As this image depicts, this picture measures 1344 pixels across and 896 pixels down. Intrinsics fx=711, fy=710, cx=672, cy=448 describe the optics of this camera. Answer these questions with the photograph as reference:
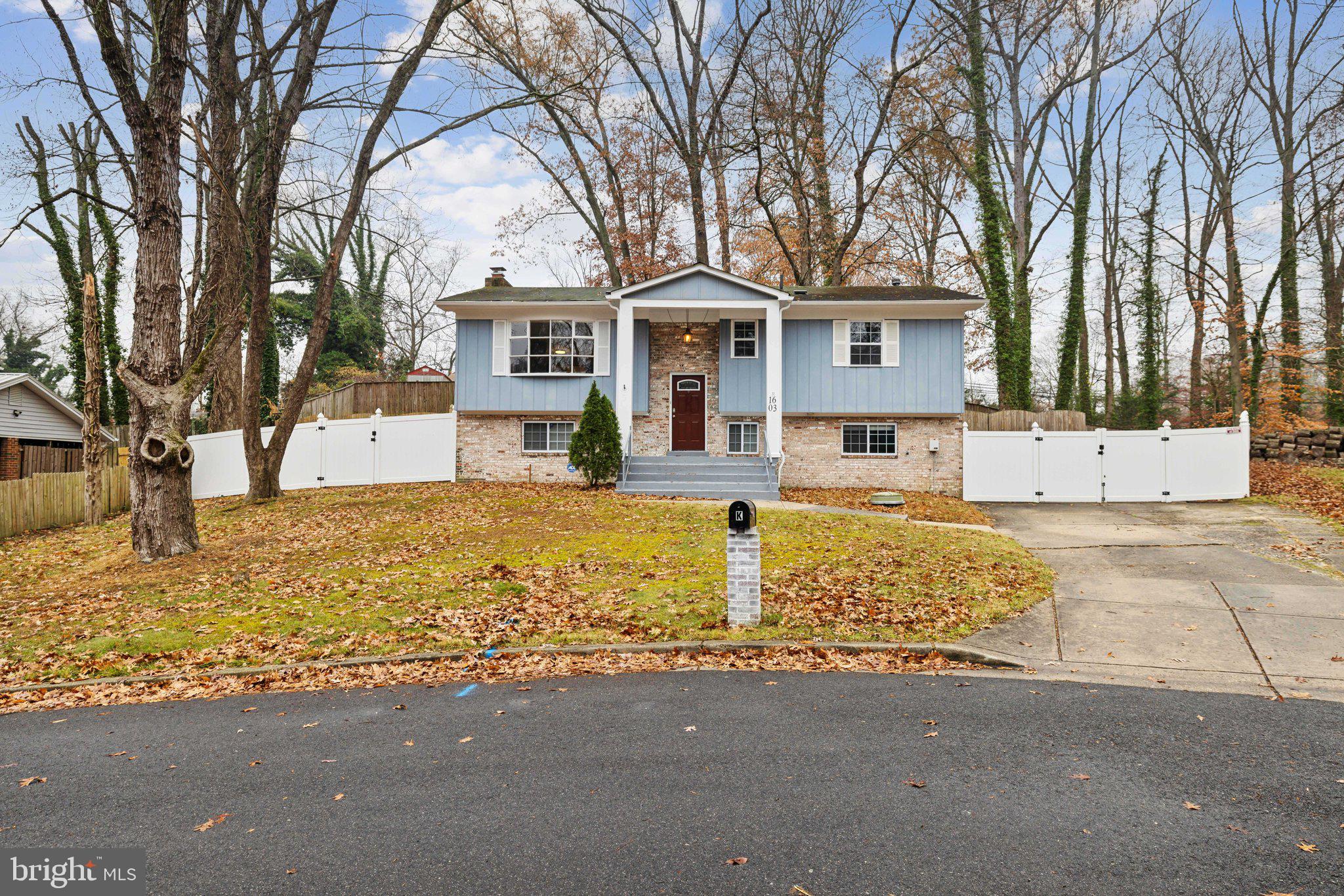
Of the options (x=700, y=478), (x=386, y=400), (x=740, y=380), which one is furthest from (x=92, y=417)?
(x=740, y=380)

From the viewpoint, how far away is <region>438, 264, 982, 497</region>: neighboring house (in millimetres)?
18578

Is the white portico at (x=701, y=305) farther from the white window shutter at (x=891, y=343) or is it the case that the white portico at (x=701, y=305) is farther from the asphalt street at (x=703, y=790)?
the asphalt street at (x=703, y=790)

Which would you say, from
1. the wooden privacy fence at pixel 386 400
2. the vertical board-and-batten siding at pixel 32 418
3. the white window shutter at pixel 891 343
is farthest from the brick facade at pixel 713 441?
the vertical board-and-batten siding at pixel 32 418

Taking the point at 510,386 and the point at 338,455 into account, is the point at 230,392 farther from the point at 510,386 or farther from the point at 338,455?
the point at 510,386

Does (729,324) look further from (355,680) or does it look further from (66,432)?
(66,432)

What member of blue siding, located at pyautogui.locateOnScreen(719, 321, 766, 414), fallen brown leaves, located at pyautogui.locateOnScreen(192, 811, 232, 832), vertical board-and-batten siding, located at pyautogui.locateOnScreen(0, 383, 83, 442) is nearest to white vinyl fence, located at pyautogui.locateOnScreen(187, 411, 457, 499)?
blue siding, located at pyautogui.locateOnScreen(719, 321, 766, 414)

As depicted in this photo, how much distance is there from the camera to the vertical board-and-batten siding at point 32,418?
22.2 metres

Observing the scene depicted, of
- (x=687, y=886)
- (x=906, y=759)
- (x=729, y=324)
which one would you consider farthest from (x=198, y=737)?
(x=729, y=324)

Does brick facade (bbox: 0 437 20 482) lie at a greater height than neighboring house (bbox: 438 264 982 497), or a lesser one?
lesser

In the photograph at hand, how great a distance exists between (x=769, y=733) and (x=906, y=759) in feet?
2.83

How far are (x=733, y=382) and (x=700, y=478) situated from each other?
3289 mm

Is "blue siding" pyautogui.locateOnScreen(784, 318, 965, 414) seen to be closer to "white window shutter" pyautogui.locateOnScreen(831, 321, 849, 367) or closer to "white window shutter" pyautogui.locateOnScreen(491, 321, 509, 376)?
"white window shutter" pyautogui.locateOnScreen(831, 321, 849, 367)

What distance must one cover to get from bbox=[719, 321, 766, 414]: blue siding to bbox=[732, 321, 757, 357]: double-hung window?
5.2 inches

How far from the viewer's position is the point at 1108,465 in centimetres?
1727
